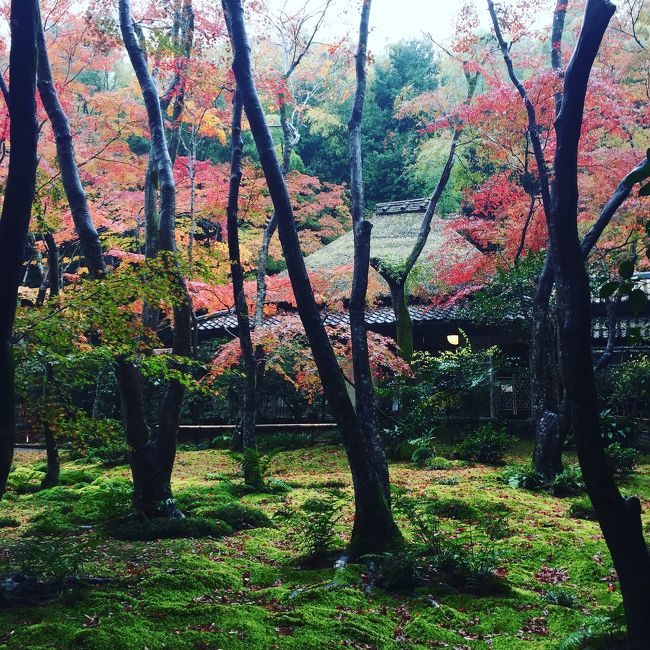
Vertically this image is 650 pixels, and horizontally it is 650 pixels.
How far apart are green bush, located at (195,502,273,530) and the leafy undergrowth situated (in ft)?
0.05

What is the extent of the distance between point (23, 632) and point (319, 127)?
24219 millimetres

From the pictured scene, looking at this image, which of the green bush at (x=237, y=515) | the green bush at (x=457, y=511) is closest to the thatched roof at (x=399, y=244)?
the green bush at (x=457, y=511)

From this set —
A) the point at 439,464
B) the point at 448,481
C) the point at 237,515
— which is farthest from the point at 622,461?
the point at 237,515

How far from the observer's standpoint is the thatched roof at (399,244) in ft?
58.6

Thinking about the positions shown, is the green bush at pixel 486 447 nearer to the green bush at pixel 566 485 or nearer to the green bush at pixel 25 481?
the green bush at pixel 566 485

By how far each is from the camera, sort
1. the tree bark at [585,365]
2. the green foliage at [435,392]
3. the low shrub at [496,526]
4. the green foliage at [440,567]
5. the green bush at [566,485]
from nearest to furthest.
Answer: the tree bark at [585,365], the green foliage at [440,567], the low shrub at [496,526], the green bush at [566,485], the green foliage at [435,392]

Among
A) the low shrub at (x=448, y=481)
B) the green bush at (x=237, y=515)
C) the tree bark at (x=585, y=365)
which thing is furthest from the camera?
the low shrub at (x=448, y=481)

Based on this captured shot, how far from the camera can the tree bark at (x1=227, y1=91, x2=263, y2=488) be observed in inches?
389

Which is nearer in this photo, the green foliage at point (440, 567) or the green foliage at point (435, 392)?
the green foliage at point (440, 567)

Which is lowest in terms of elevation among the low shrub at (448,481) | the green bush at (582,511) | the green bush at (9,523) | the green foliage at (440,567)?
the low shrub at (448,481)

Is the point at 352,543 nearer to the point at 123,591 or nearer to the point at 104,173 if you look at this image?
the point at 123,591

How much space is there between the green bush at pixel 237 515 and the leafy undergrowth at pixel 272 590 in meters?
0.02

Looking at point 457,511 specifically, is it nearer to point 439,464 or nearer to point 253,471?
point 253,471

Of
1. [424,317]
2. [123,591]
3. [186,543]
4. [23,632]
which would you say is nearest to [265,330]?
[424,317]
